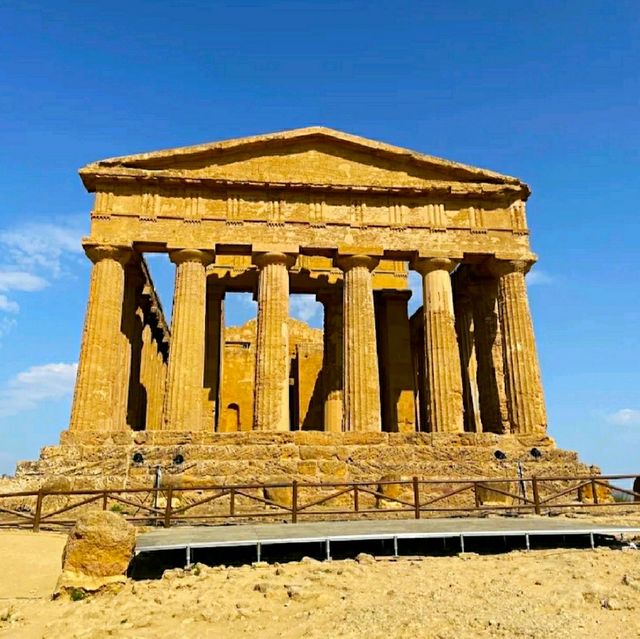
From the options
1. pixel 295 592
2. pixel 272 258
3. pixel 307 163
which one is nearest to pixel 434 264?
pixel 272 258

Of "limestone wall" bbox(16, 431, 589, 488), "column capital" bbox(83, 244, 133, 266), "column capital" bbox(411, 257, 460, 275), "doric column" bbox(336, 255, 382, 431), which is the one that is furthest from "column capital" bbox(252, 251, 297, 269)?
"limestone wall" bbox(16, 431, 589, 488)

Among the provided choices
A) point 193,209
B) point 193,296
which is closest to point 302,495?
point 193,296

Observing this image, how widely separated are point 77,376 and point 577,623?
16.7m

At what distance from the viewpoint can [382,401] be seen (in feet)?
86.9

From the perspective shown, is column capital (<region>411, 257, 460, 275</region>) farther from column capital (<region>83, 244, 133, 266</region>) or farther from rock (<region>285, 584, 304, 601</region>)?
rock (<region>285, 584, 304, 601</region>)

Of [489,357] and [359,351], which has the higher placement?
[489,357]

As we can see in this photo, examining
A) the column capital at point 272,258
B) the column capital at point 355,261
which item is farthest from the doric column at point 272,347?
the column capital at point 355,261

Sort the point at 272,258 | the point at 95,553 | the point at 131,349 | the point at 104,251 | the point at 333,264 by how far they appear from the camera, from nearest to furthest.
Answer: the point at 95,553, the point at 104,251, the point at 272,258, the point at 333,264, the point at 131,349

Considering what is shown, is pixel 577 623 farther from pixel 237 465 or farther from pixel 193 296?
pixel 193 296

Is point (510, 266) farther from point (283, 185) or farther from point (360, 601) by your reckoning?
point (360, 601)

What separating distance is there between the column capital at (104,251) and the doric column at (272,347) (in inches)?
181

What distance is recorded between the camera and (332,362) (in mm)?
24719

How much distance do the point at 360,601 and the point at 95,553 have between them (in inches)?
137

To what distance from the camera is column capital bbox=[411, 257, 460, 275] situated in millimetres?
21344
